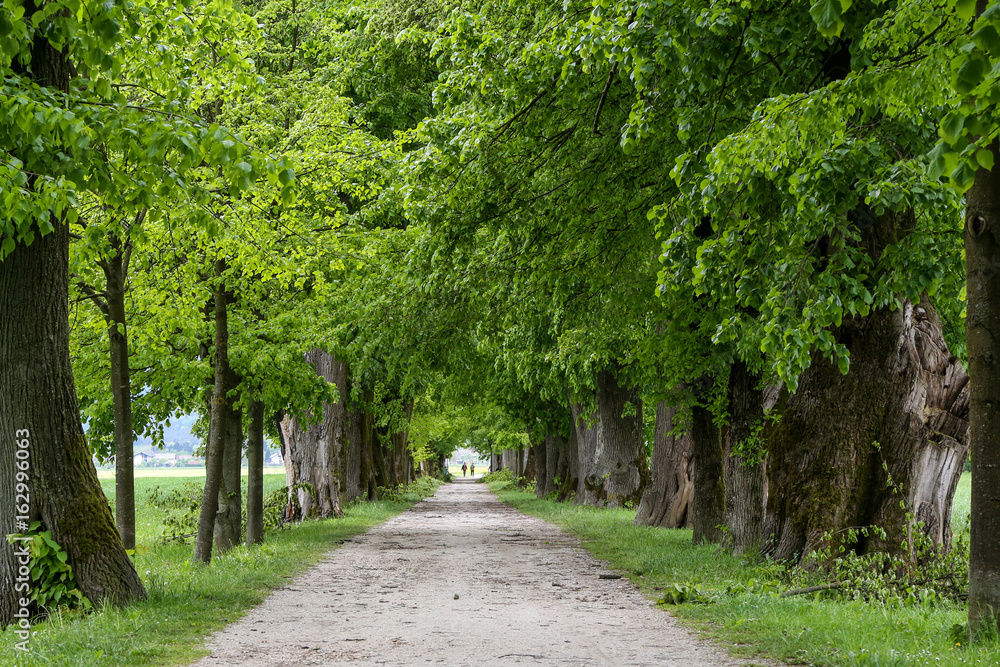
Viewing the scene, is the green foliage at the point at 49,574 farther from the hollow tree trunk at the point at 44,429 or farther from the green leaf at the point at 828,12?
the green leaf at the point at 828,12

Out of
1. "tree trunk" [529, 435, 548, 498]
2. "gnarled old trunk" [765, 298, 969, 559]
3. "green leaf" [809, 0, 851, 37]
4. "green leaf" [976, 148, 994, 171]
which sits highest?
"green leaf" [809, 0, 851, 37]

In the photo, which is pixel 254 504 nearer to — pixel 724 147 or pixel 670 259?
pixel 670 259

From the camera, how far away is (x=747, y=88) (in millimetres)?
9156

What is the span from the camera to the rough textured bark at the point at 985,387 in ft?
21.5

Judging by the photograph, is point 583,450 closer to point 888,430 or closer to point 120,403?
point 888,430

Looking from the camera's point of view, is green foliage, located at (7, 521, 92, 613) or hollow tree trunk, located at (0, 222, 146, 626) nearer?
green foliage, located at (7, 521, 92, 613)

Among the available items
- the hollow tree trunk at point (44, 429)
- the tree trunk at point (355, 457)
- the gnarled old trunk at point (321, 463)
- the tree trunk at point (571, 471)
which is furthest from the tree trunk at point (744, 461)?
the tree trunk at point (571, 471)

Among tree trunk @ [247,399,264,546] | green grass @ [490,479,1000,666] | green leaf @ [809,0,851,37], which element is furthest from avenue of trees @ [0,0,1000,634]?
green grass @ [490,479,1000,666]

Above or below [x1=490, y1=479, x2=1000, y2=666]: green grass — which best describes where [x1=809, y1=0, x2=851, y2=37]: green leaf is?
above

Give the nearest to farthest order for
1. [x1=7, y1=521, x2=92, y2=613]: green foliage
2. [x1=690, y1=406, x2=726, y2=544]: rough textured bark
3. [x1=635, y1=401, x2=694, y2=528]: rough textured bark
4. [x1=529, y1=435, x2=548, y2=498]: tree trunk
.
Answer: [x1=7, y1=521, x2=92, y2=613]: green foliage < [x1=690, y1=406, x2=726, y2=544]: rough textured bark < [x1=635, y1=401, x2=694, y2=528]: rough textured bark < [x1=529, y1=435, x2=548, y2=498]: tree trunk

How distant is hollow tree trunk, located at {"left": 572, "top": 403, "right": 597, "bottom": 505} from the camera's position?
2994 centimetres

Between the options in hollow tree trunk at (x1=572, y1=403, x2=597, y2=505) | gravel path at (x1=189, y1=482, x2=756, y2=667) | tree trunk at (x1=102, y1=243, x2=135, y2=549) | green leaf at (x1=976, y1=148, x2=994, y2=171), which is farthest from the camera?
hollow tree trunk at (x1=572, y1=403, x2=597, y2=505)

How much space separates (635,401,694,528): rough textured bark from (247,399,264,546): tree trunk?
8.43 meters

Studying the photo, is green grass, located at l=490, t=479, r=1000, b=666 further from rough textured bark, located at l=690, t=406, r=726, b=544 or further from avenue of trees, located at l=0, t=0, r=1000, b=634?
rough textured bark, located at l=690, t=406, r=726, b=544
